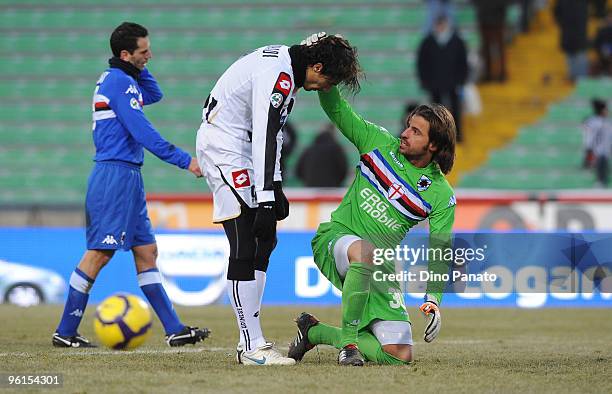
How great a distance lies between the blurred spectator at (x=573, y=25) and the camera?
19906mm

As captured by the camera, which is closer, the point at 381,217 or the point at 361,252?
the point at 361,252

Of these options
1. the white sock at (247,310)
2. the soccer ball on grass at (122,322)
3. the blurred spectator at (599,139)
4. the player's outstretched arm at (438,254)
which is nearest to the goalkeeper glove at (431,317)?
the player's outstretched arm at (438,254)

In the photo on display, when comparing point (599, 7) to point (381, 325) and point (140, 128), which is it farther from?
point (381, 325)

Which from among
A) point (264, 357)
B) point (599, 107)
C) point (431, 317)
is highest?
point (599, 107)

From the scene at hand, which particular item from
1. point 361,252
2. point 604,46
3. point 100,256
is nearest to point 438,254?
point 361,252

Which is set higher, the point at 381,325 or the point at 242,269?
the point at 242,269

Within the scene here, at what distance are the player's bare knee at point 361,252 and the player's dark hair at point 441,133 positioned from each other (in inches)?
27.7

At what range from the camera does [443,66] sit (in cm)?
1855

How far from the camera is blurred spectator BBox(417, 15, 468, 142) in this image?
18.5 meters

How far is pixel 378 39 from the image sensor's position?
72.0 feet

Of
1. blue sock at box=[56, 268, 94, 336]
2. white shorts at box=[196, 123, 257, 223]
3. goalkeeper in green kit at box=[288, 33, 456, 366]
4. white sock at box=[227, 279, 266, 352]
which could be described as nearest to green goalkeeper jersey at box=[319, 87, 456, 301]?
goalkeeper in green kit at box=[288, 33, 456, 366]

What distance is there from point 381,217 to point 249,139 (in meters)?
0.96

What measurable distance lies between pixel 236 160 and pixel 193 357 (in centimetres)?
139

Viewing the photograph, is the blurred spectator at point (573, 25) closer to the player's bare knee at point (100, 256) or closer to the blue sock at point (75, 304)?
the player's bare knee at point (100, 256)
